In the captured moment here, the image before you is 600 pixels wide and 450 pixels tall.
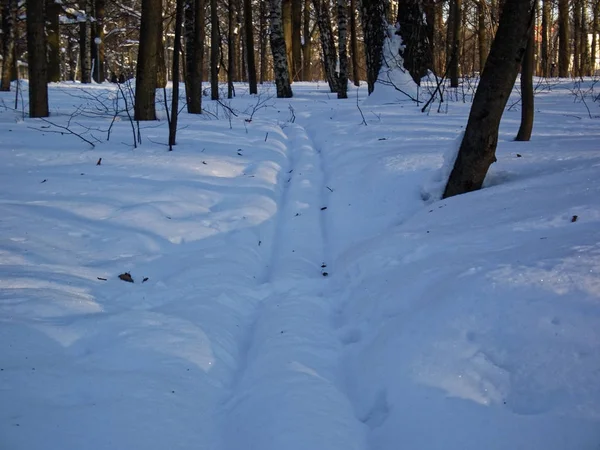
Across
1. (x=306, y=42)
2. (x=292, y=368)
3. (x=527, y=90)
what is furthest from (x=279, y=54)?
(x=292, y=368)

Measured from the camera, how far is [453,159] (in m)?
4.23

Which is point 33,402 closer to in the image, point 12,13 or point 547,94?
point 547,94

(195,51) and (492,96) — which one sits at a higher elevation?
(195,51)

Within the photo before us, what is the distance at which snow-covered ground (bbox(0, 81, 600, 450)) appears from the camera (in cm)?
187

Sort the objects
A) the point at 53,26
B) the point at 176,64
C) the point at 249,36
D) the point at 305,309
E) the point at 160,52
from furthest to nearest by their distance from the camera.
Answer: the point at 53,26 < the point at 249,36 < the point at 160,52 < the point at 176,64 < the point at 305,309

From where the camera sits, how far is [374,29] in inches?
421

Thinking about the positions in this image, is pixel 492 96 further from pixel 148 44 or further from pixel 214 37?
pixel 214 37

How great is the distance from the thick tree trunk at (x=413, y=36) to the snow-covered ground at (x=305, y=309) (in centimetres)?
618

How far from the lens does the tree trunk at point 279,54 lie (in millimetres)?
14224

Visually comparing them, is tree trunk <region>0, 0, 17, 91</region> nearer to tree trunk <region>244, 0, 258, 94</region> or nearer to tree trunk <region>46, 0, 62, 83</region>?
tree trunk <region>46, 0, 62, 83</region>

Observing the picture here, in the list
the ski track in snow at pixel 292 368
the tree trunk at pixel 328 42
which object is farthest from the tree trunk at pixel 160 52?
the tree trunk at pixel 328 42

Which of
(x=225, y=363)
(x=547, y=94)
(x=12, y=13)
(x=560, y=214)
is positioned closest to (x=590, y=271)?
(x=560, y=214)

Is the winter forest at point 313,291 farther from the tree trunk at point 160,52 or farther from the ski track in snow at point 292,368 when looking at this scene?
the tree trunk at point 160,52

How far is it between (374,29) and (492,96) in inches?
308
